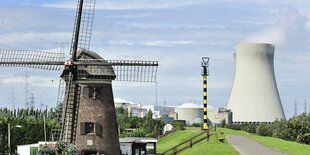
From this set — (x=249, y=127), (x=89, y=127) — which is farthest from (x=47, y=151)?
(x=249, y=127)

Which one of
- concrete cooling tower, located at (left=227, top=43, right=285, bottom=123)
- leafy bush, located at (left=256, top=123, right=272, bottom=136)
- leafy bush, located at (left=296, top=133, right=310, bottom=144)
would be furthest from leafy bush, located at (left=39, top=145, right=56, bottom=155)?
leafy bush, located at (left=256, top=123, right=272, bottom=136)

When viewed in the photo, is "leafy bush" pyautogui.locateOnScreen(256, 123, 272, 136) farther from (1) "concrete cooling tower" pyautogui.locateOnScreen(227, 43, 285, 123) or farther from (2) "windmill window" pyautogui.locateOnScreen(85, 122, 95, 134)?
(2) "windmill window" pyautogui.locateOnScreen(85, 122, 95, 134)

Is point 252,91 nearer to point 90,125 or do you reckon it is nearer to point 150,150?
point 150,150

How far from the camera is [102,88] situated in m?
35.2

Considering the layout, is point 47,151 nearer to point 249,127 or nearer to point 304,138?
point 304,138

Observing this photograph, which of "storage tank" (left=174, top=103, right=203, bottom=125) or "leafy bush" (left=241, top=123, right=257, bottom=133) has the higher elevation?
"storage tank" (left=174, top=103, right=203, bottom=125)

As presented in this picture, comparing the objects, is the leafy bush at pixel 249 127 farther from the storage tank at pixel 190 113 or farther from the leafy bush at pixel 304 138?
the storage tank at pixel 190 113

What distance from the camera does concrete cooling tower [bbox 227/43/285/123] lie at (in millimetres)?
78250

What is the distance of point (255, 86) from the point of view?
80.2m

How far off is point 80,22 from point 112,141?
24.7 ft

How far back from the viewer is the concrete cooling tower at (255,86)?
257ft

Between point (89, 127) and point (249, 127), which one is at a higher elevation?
point (249, 127)

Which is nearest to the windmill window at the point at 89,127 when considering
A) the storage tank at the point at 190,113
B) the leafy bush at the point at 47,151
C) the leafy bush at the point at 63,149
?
the leafy bush at the point at 63,149

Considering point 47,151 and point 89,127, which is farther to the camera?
point 89,127
